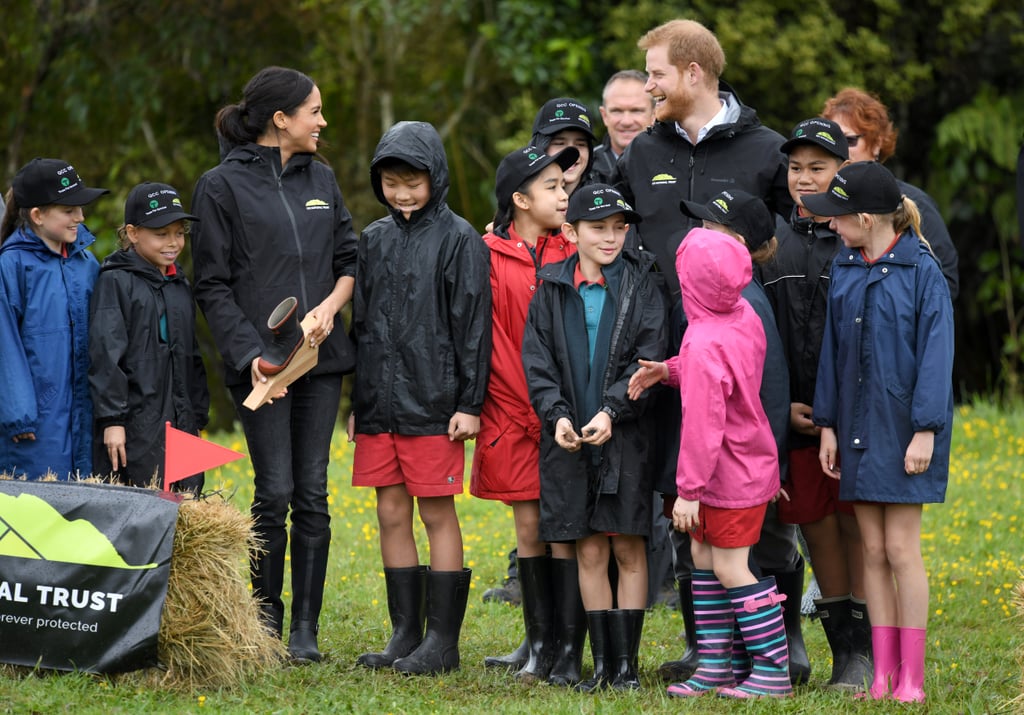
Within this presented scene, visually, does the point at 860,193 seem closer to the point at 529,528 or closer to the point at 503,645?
the point at 529,528

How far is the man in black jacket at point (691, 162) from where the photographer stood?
18.4ft

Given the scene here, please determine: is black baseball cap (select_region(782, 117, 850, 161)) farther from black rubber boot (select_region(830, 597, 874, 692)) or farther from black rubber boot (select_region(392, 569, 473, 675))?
black rubber boot (select_region(392, 569, 473, 675))

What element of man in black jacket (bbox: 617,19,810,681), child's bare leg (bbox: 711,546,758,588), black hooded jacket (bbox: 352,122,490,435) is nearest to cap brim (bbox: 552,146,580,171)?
man in black jacket (bbox: 617,19,810,681)

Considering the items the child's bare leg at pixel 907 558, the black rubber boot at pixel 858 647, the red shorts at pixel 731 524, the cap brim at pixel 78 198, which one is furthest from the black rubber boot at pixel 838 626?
the cap brim at pixel 78 198

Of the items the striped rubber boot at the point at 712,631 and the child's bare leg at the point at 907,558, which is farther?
the striped rubber boot at the point at 712,631

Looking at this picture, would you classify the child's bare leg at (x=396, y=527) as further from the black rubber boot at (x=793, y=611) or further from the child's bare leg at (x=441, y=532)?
the black rubber boot at (x=793, y=611)

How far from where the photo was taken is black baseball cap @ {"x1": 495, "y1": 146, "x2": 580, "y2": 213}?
560 centimetres

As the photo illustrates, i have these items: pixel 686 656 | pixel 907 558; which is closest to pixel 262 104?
pixel 686 656

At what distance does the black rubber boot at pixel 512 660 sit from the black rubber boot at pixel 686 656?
0.57m

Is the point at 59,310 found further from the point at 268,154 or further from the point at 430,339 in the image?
the point at 430,339

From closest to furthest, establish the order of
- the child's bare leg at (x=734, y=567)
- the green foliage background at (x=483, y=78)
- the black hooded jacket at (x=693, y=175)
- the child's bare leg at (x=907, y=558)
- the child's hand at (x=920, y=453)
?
the child's hand at (x=920, y=453) < the child's bare leg at (x=907, y=558) < the child's bare leg at (x=734, y=567) < the black hooded jacket at (x=693, y=175) < the green foliage background at (x=483, y=78)

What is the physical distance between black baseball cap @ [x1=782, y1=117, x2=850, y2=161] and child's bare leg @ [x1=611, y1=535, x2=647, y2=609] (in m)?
1.74

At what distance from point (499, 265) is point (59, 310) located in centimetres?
183

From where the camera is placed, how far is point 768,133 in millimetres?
5797
